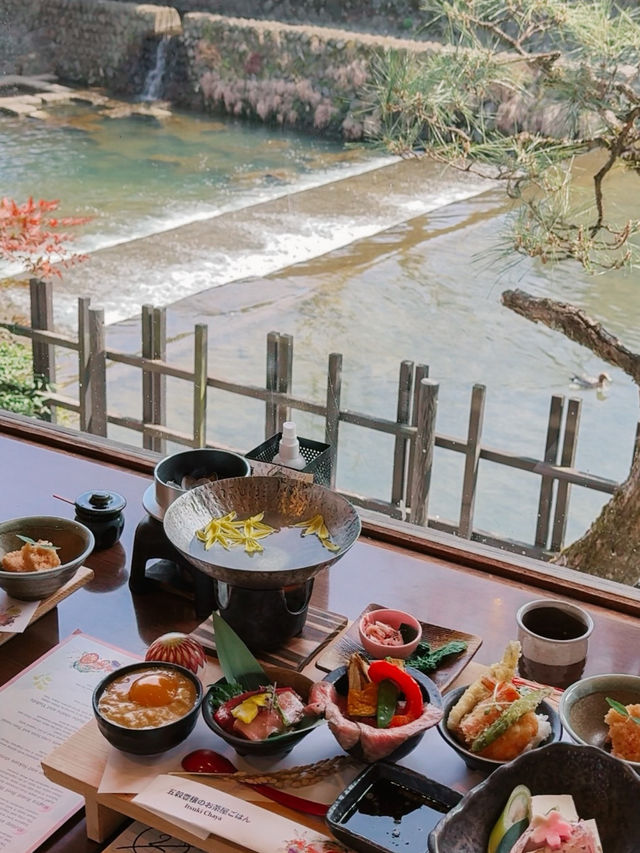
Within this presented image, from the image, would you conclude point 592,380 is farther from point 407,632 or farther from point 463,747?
point 463,747

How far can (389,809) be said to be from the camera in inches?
33.4

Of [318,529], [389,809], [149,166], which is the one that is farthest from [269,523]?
[149,166]

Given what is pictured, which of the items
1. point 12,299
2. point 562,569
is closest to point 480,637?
point 562,569

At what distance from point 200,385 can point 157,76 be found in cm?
86

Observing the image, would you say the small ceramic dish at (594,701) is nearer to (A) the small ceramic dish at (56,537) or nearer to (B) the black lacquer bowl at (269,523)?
(B) the black lacquer bowl at (269,523)

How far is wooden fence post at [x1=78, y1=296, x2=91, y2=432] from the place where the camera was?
2936 mm

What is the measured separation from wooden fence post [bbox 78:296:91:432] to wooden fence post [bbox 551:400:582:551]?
1.42 metres

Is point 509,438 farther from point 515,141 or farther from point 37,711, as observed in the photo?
point 37,711

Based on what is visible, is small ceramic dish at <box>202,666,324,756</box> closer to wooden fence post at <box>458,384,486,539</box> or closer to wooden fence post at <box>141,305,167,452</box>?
wooden fence post at <box>458,384,486,539</box>

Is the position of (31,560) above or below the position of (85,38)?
below

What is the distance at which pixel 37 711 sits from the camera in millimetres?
1071

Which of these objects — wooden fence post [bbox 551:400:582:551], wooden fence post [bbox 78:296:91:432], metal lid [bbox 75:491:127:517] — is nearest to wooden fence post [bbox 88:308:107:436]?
wooden fence post [bbox 78:296:91:432]

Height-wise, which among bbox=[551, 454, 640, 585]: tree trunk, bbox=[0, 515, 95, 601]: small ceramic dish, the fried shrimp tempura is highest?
the fried shrimp tempura

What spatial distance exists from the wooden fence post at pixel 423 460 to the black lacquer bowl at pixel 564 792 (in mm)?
1740
